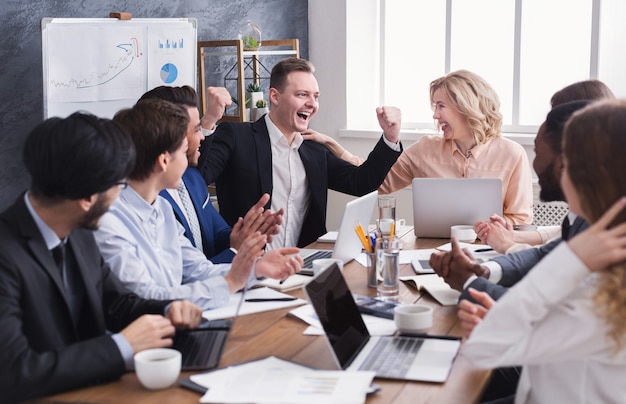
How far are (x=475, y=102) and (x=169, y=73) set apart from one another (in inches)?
62.9

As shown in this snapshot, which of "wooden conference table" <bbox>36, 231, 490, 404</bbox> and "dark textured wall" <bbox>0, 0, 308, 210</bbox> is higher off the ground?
"dark textured wall" <bbox>0, 0, 308, 210</bbox>

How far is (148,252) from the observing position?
7.36 feet

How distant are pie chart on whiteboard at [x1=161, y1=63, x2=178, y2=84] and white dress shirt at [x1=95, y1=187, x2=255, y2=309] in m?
1.84

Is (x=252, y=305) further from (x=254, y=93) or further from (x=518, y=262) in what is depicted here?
(x=254, y=93)

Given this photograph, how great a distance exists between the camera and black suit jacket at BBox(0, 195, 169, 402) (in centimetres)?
154

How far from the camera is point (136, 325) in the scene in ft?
5.66

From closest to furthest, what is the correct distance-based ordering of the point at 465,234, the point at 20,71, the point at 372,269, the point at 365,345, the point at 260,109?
the point at 365,345
the point at 372,269
the point at 465,234
the point at 20,71
the point at 260,109

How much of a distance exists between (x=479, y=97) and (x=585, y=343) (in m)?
2.40

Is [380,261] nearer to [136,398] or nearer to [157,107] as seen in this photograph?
[157,107]

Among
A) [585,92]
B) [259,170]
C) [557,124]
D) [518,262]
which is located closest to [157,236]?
[518,262]

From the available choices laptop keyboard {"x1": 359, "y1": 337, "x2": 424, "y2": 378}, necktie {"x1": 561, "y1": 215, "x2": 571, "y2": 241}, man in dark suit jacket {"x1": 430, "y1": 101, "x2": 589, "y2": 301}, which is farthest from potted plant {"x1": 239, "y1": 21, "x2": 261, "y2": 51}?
laptop keyboard {"x1": 359, "y1": 337, "x2": 424, "y2": 378}

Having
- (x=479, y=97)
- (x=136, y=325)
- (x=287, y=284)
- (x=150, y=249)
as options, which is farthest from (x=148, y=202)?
(x=479, y=97)

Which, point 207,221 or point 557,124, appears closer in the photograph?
point 557,124

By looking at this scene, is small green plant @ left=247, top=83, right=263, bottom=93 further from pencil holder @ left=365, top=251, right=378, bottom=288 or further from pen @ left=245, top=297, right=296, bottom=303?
pen @ left=245, top=297, right=296, bottom=303
